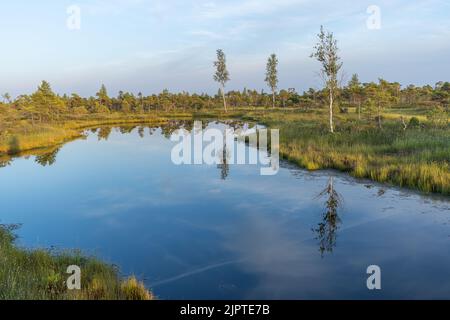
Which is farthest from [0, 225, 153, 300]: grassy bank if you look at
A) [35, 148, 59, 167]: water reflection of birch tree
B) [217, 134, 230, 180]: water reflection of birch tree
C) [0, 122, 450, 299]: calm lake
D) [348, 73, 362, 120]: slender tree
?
[348, 73, 362, 120]: slender tree

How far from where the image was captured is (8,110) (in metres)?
64.7

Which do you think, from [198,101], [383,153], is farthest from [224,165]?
[198,101]

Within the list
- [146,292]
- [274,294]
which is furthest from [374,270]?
[146,292]

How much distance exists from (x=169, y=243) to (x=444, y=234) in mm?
7638

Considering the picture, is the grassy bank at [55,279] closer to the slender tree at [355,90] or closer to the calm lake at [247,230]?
the calm lake at [247,230]

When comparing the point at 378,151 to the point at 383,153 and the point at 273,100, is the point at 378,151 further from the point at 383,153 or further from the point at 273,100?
the point at 273,100

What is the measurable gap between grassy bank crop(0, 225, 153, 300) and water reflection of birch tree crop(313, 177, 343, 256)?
512cm

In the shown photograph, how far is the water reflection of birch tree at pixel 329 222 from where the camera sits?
10617 mm

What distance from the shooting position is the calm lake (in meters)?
8.55

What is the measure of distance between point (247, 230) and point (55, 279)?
238 inches

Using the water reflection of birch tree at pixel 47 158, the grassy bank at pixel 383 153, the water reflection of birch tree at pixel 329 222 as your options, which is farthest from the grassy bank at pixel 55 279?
the water reflection of birch tree at pixel 47 158

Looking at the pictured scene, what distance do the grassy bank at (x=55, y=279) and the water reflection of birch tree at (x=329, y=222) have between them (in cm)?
512

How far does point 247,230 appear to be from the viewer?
39.5 ft

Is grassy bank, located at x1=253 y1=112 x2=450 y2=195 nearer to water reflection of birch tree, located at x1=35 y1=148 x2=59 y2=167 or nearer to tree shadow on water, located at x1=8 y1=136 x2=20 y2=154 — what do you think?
water reflection of birch tree, located at x1=35 y1=148 x2=59 y2=167
